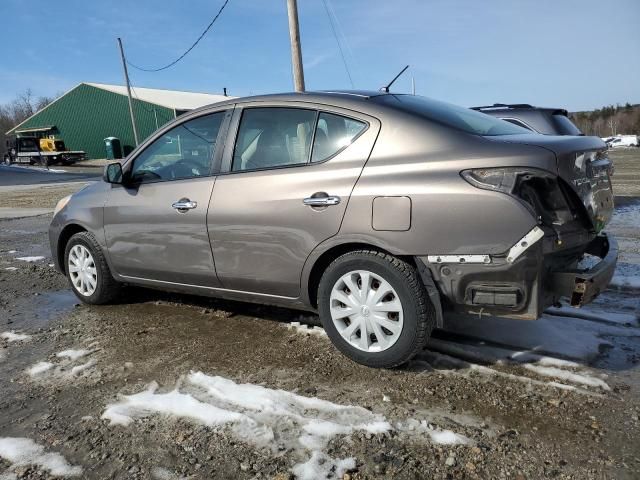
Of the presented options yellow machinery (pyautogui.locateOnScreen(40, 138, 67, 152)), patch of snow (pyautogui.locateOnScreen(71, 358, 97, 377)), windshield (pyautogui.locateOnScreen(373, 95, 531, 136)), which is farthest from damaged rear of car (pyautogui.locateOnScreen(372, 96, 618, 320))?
yellow machinery (pyautogui.locateOnScreen(40, 138, 67, 152))

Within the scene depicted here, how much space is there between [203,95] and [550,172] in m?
56.6

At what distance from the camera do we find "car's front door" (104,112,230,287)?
3.84 metres

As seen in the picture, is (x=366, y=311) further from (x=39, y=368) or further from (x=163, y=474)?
(x=39, y=368)

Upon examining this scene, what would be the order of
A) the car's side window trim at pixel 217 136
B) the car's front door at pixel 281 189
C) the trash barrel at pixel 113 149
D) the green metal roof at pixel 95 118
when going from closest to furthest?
1. the car's front door at pixel 281 189
2. the car's side window trim at pixel 217 136
3. the trash barrel at pixel 113 149
4. the green metal roof at pixel 95 118

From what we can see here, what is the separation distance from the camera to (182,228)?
3.90 metres

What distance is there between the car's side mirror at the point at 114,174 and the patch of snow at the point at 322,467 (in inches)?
117

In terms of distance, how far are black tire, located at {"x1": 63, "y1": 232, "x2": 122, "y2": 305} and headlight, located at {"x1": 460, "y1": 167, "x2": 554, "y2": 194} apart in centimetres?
329

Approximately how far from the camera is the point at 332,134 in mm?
3332

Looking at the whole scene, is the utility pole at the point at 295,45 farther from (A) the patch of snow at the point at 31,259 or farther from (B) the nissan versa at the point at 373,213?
(B) the nissan versa at the point at 373,213

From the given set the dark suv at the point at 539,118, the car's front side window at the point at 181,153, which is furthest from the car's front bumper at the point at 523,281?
the dark suv at the point at 539,118

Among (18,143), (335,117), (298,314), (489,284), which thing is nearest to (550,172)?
(489,284)

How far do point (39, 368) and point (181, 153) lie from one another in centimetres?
181

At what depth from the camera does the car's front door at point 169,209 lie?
3.84 meters

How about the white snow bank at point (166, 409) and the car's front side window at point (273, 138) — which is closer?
the white snow bank at point (166, 409)
